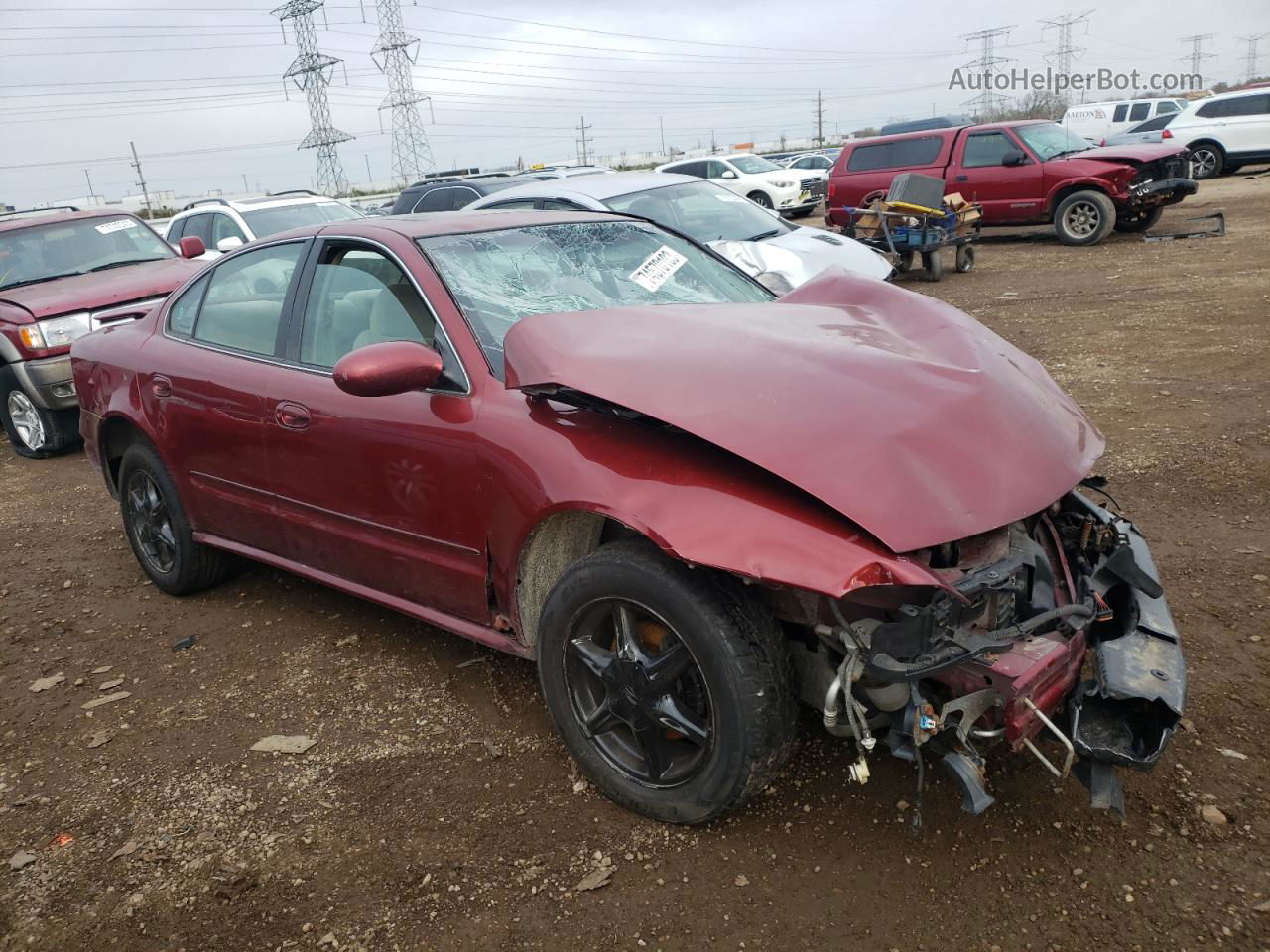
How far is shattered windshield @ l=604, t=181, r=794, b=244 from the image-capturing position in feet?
28.2

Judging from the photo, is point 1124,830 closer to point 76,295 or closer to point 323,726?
point 323,726

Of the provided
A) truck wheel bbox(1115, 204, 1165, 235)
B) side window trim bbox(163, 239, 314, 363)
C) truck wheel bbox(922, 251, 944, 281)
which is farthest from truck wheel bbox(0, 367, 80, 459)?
truck wheel bbox(1115, 204, 1165, 235)

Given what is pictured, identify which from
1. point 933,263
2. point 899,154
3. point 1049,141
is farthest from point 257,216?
point 1049,141

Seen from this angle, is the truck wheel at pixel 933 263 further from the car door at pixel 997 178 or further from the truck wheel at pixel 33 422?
the truck wheel at pixel 33 422

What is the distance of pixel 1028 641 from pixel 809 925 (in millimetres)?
851

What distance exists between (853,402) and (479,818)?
158cm

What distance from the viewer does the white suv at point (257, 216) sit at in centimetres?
1060

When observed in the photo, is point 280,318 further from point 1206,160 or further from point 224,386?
point 1206,160

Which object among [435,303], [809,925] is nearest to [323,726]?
[435,303]

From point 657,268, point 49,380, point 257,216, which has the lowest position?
point 49,380

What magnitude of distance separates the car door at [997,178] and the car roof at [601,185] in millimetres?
6606

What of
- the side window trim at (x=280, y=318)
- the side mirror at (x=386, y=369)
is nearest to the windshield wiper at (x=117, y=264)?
the side window trim at (x=280, y=318)

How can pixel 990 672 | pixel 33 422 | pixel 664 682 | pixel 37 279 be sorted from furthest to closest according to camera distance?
pixel 37 279
pixel 33 422
pixel 664 682
pixel 990 672

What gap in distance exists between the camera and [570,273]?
136 inches
